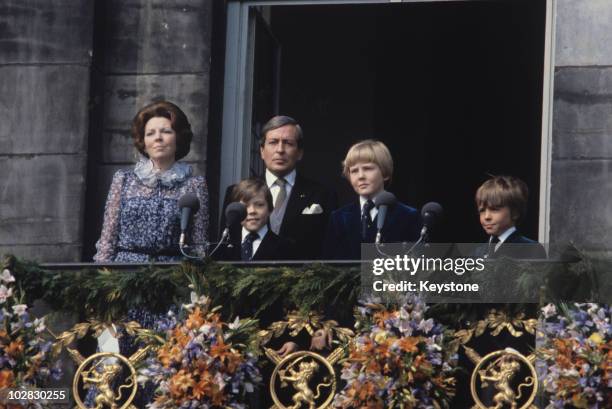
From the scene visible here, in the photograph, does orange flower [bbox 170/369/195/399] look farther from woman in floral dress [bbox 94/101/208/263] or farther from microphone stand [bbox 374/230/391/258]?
woman in floral dress [bbox 94/101/208/263]

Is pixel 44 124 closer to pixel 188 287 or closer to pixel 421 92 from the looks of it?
pixel 188 287

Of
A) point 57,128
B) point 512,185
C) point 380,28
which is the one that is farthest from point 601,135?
point 380,28

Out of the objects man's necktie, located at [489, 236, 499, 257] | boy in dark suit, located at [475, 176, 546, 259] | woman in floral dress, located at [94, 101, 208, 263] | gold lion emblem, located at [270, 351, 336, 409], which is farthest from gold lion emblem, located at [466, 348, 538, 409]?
woman in floral dress, located at [94, 101, 208, 263]

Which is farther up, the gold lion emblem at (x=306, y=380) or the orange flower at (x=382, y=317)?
the orange flower at (x=382, y=317)

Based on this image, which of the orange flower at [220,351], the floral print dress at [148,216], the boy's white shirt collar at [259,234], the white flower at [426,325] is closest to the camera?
the white flower at [426,325]

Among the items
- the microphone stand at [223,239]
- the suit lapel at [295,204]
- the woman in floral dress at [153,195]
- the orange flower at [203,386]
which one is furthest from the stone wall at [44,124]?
the orange flower at [203,386]

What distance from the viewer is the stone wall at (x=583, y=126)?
15.9m

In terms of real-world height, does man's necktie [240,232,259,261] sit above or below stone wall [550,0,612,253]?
below

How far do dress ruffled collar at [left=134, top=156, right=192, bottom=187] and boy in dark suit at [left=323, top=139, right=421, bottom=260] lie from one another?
54.1 inches

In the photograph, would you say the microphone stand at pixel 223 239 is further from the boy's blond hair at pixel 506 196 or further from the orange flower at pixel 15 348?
the boy's blond hair at pixel 506 196

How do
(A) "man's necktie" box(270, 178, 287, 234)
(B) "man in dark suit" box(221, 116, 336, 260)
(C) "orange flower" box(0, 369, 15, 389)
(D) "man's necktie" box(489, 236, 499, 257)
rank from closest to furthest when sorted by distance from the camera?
(C) "orange flower" box(0, 369, 15, 389) → (D) "man's necktie" box(489, 236, 499, 257) → (B) "man in dark suit" box(221, 116, 336, 260) → (A) "man's necktie" box(270, 178, 287, 234)

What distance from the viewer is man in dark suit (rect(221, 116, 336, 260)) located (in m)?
14.8

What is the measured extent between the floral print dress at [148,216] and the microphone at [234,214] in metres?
0.92

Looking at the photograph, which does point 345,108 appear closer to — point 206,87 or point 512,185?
point 206,87
